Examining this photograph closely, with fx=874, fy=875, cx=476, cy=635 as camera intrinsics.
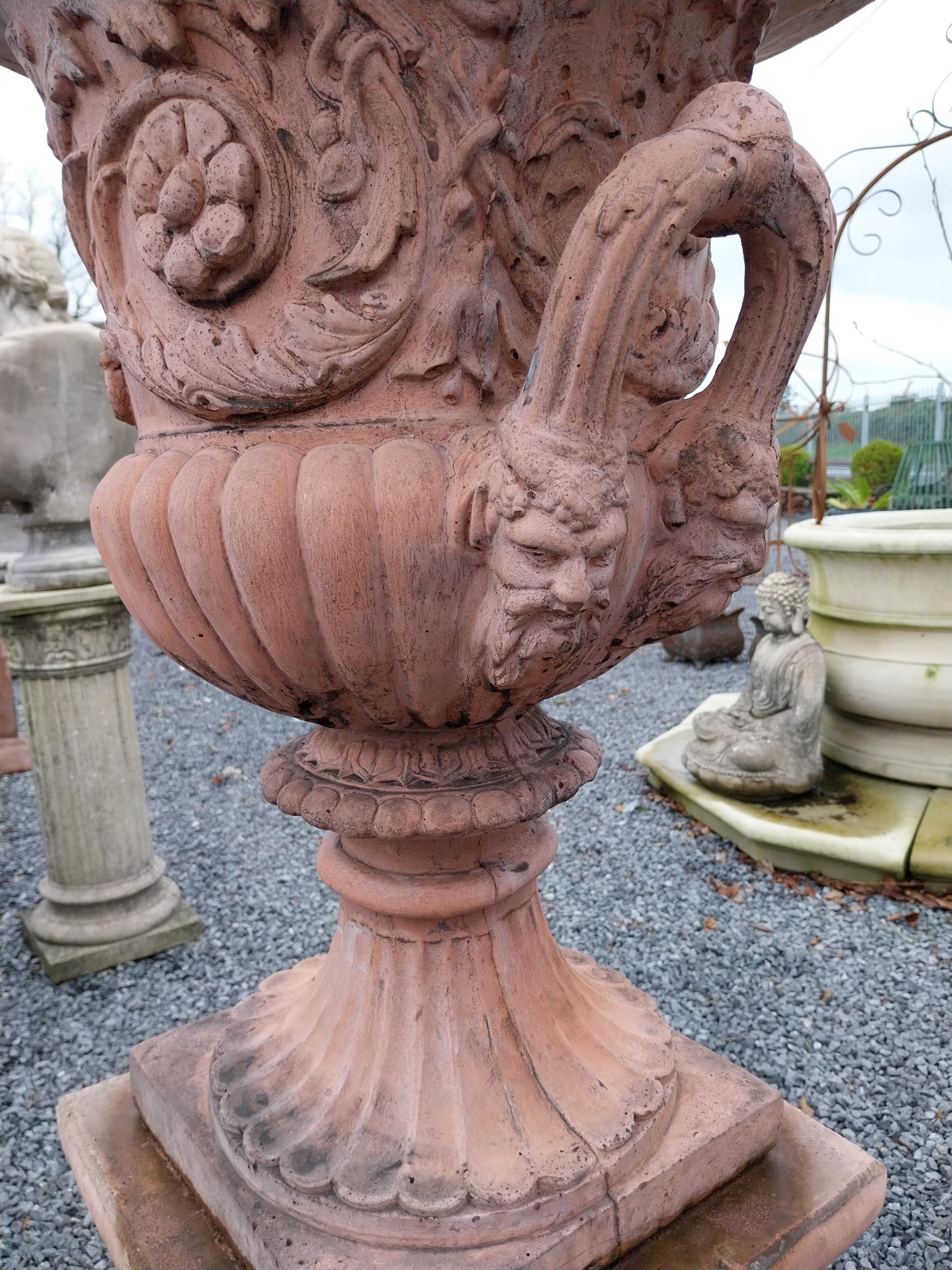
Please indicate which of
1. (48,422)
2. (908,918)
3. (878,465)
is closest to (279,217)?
(48,422)

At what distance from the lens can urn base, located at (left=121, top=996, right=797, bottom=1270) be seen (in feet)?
3.23

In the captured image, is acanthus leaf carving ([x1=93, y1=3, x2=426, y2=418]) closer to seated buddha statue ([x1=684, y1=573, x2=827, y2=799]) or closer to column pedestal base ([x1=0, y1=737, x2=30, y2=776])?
seated buddha statue ([x1=684, y1=573, x2=827, y2=799])

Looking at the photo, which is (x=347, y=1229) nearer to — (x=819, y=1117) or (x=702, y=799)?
(x=819, y=1117)

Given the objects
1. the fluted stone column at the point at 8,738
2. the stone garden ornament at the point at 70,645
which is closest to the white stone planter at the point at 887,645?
the stone garden ornament at the point at 70,645

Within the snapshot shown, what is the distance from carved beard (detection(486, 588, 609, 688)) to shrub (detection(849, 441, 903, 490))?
10.7m

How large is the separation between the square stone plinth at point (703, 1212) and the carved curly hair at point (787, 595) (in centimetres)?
212

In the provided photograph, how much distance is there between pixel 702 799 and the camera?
3.11m

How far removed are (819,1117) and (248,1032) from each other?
4.01ft

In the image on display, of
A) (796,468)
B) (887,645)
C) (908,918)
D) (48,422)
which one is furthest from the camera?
(796,468)

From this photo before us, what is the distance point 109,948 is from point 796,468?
34.8ft

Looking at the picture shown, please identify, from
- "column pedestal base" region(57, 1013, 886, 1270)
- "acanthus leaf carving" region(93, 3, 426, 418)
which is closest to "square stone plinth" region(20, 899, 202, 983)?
"column pedestal base" region(57, 1013, 886, 1270)

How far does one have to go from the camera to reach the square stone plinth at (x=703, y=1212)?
1060 mm

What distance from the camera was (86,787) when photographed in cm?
238

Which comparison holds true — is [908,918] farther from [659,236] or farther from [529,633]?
[659,236]
